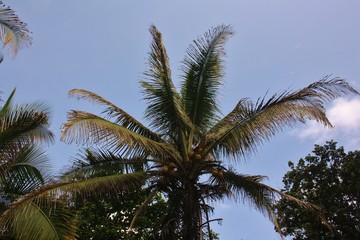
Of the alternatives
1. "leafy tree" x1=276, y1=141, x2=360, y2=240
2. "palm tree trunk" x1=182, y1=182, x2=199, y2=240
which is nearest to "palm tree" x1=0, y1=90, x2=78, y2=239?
"palm tree trunk" x1=182, y1=182, x2=199, y2=240

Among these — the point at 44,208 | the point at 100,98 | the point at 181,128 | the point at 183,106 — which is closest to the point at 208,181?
the point at 181,128

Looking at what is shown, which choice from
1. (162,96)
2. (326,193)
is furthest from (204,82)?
(326,193)

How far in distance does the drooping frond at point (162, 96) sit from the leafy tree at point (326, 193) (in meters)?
8.52

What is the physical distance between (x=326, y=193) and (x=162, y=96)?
10.7 meters

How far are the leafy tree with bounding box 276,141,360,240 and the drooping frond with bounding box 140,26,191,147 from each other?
8518mm

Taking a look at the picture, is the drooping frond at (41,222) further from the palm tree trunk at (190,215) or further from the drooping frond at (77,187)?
the palm tree trunk at (190,215)

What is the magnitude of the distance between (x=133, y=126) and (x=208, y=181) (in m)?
2.11

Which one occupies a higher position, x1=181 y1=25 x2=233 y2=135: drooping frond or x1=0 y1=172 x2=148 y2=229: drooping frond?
x1=181 y1=25 x2=233 y2=135: drooping frond

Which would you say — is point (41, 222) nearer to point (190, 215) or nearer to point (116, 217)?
point (190, 215)

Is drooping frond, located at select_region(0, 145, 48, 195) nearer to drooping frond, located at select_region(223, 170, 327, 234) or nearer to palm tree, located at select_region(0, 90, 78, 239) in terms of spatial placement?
palm tree, located at select_region(0, 90, 78, 239)

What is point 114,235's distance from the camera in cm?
1234

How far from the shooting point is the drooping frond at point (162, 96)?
403 inches

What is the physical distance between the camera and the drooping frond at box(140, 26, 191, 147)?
10234 millimetres

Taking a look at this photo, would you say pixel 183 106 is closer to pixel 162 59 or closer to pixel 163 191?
pixel 162 59
